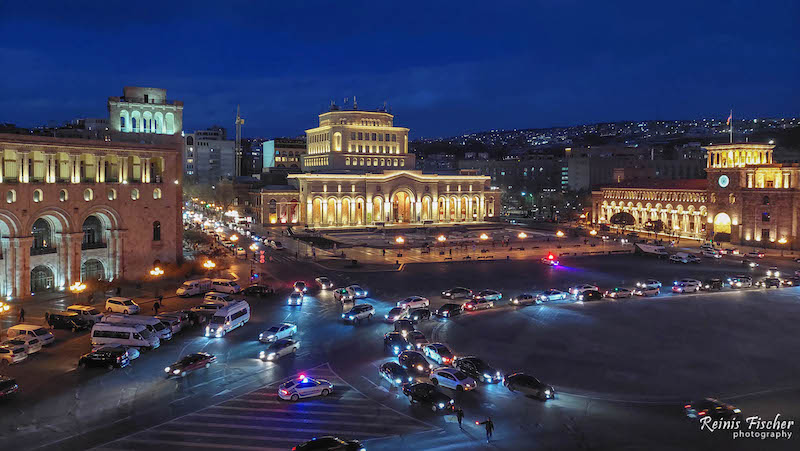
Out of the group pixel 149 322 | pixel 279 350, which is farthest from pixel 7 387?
pixel 279 350

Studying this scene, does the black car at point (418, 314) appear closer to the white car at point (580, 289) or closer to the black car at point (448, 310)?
the black car at point (448, 310)

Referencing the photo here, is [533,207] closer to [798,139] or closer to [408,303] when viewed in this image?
[798,139]

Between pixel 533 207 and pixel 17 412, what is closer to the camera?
pixel 17 412

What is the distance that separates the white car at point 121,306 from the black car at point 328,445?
21.0m

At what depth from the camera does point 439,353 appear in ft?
86.6

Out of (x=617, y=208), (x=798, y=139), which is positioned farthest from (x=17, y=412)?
(x=798, y=139)

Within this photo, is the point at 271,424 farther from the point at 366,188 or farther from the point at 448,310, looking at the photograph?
the point at 366,188

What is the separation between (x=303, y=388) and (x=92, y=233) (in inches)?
1181

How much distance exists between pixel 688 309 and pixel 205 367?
93.6ft

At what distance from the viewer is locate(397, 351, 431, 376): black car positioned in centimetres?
2462

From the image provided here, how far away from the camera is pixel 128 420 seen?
66.0 ft

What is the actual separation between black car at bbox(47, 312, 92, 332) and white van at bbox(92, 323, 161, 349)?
3.83 metres

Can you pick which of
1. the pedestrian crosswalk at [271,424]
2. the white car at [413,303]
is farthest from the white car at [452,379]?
the white car at [413,303]

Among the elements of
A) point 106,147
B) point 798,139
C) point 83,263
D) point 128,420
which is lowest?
point 128,420
